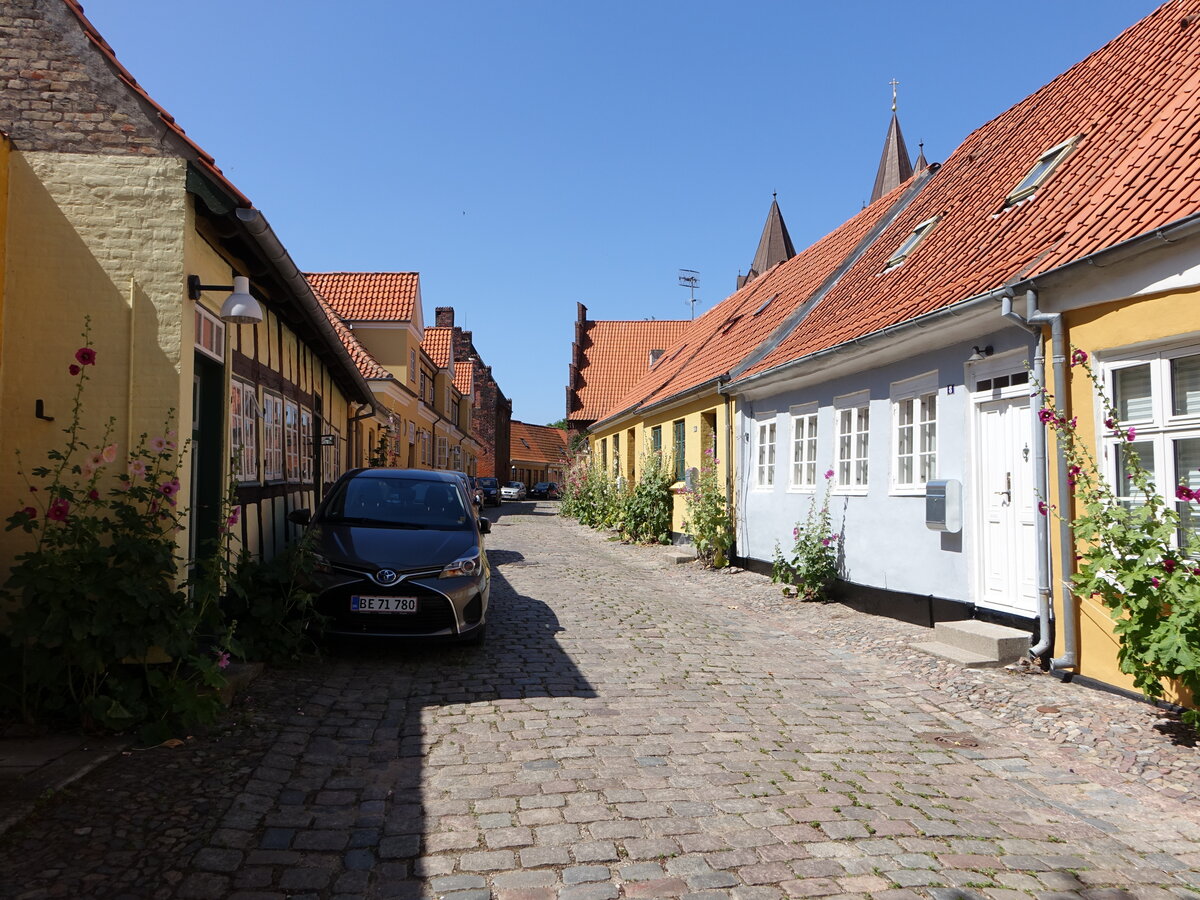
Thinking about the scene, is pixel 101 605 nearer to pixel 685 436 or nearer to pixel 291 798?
pixel 291 798

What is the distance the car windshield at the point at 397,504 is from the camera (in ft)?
26.3

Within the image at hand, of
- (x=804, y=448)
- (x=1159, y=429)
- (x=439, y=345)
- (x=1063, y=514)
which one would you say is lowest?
(x=1063, y=514)

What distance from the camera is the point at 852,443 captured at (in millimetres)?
10789

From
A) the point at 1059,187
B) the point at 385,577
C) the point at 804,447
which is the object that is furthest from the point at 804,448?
the point at 385,577

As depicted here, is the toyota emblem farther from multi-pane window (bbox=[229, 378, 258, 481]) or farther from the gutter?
the gutter

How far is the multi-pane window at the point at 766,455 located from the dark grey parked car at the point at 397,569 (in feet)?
21.1

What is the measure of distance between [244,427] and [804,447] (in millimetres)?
7399

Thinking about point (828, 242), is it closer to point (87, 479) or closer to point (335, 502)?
point (335, 502)

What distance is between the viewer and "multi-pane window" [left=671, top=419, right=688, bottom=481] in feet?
60.9

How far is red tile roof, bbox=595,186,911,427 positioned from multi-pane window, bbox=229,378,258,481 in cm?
830

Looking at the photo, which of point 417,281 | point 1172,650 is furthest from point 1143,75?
point 417,281

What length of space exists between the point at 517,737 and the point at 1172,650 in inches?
148

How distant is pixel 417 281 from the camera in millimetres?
25953

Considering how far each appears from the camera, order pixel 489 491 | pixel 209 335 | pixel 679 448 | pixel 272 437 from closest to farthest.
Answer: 1. pixel 209 335
2. pixel 272 437
3. pixel 679 448
4. pixel 489 491
